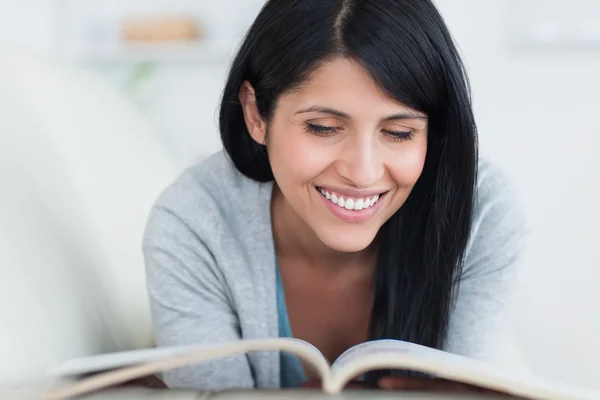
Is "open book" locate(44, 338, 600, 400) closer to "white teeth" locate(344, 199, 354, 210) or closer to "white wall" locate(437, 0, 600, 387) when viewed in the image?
"white teeth" locate(344, 199, 354, 210)

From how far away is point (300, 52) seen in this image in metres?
0.79

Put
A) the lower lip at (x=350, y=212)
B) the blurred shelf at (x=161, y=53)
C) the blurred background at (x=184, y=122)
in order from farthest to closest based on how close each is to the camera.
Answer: the blurred shelf at (x=161, y=53) → the blurred background at (x=184, y=122) → the lower lip at (x=350, y=212)

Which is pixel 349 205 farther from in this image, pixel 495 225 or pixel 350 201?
pixel 495 225

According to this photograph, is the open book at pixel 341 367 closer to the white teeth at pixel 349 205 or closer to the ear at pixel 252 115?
the white teeth at pixel 349 205

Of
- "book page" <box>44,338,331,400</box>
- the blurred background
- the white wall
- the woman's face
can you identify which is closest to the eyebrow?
the woman's face

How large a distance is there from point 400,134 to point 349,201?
11cm

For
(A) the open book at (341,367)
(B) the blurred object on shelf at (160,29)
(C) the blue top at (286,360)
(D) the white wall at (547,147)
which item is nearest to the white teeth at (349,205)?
(C) the blue top at (286,360)

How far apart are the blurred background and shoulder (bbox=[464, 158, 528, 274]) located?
11.2 inches

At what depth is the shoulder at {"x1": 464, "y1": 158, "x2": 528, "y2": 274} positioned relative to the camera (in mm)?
967

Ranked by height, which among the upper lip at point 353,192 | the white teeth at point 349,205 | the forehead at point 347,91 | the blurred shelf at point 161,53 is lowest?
the white teeth at point 349,205

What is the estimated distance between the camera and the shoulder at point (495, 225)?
97cm

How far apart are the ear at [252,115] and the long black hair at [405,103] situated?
0.01 m

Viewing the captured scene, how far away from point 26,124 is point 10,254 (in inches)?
12.1

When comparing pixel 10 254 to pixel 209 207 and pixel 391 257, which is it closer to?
pixel 209 207
